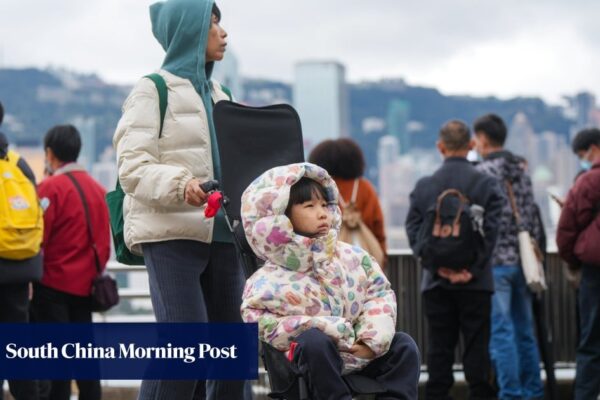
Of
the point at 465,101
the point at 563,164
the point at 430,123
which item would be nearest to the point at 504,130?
the point at 465,101

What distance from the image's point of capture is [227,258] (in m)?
5.11

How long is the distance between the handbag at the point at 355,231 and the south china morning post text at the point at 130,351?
6.22 ft

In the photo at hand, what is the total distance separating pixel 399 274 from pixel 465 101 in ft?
273

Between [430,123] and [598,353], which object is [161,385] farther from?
[430,123]

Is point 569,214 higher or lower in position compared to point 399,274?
higher

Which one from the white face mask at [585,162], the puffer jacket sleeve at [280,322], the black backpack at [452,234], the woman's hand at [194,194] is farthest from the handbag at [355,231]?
the puffer jacket sleeve at [280,322]

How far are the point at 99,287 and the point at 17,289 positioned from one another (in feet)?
2.89

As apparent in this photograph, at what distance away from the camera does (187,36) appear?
505cm

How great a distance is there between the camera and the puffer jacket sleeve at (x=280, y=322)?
4.23 metres

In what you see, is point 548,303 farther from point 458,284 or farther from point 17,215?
point 17,215

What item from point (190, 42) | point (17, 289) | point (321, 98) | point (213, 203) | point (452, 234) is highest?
point (321, 98)

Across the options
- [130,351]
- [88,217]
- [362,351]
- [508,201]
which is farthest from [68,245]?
[362,351]

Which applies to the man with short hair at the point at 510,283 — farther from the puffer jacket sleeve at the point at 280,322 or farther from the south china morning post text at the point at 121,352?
the puffer jacket sleeve at the point at 280,322

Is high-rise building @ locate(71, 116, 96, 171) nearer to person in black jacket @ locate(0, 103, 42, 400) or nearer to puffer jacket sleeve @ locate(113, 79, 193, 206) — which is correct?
person in black jacket @ locate(0, 103, 42, 400)
